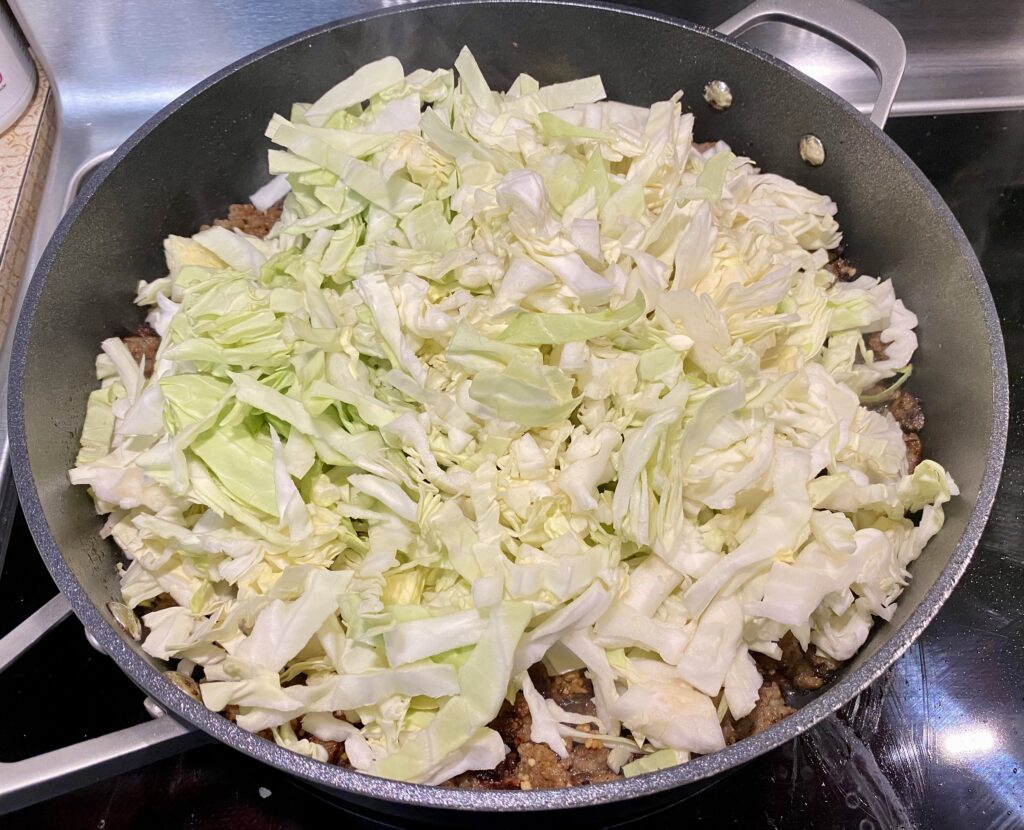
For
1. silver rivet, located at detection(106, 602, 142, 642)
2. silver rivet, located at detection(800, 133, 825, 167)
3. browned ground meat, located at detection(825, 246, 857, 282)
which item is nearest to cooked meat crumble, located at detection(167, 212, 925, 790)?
silver rivet, located at detection(106, 602, 142, 642)

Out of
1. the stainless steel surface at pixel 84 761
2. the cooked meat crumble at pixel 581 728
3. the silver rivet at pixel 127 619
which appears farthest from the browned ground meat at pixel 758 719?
the silver rivet at pixel 127 619

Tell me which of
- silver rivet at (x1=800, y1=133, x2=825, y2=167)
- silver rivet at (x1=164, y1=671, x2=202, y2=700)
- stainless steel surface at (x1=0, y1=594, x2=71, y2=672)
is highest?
silver rivet at (x1=800, y1=133, x2=825, y2=167)

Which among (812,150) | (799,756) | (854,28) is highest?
(854,28)

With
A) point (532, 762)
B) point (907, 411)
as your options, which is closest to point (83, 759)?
point (532, 762)

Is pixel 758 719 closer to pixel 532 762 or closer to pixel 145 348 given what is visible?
pixel 532 762

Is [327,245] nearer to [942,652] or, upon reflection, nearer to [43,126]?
[43,126]

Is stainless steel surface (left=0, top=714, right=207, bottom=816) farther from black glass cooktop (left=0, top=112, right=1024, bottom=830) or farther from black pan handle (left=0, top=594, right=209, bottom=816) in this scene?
black glass cooktop (left=0, top=112, right=1024, bottom=830)
